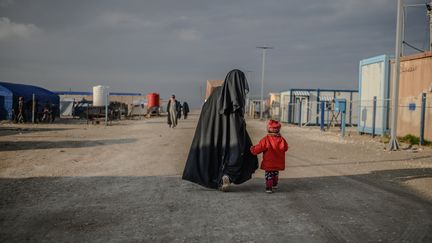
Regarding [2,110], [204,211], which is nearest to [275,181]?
[204,211]

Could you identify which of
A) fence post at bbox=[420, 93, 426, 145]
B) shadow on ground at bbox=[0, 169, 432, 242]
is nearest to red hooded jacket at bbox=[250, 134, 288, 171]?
shadow on ground at bbox=[0, 169, 432, 242]

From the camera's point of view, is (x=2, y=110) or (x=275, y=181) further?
(x=2, y=110)

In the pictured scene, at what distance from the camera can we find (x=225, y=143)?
718 cm

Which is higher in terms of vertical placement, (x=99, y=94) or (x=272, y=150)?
(x=99, y=94)

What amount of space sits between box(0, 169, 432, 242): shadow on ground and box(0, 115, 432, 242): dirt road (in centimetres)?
1

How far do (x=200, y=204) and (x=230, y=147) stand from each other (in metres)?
1.36

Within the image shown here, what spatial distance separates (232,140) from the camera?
711cm

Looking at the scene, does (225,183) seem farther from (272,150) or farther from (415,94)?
(415,94)

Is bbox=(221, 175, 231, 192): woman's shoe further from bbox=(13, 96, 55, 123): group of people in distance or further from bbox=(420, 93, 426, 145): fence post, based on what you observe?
bbox=(13, 96, 55, 123): group of people in distance

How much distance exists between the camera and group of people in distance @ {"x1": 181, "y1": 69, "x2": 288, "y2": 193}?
6945mm

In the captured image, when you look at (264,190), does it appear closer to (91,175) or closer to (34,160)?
(91,175)

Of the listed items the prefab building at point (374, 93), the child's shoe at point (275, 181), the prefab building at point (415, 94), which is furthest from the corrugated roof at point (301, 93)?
the child's shoe at point (275, 181)

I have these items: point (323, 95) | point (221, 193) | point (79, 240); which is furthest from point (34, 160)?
point (323, 95)

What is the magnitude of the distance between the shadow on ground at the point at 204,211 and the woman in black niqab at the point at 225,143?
289 millimetres
